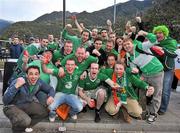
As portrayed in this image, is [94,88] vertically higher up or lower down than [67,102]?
higher up

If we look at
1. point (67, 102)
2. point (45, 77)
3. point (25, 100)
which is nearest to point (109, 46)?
point (45, 77)

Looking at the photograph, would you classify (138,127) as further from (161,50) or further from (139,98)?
(161,50)

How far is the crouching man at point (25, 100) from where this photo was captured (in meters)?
6.14

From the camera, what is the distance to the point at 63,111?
23.1 feet

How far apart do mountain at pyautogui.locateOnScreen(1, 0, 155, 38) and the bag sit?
45.2m

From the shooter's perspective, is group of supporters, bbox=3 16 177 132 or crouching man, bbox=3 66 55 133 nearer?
crouching man, bbox=3 66 55 133

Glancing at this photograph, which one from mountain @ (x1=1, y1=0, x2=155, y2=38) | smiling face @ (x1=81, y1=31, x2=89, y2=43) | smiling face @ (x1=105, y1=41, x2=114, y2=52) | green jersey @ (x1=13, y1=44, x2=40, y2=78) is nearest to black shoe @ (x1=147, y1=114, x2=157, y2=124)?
smiling face @ (x1=105, y1=41, x2=114, y2=52)

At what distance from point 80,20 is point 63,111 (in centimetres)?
5815

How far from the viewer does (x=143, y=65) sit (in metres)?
7.44

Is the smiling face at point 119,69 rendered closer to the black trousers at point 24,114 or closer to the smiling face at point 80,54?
the smiling face at point 80,54

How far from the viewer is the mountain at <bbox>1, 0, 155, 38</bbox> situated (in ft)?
183

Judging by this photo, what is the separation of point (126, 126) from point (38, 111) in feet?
5.55

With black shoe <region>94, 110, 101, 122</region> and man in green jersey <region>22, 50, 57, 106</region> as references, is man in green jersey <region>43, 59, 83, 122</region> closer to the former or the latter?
man in green jersey <region>22, 50, 57, 106</region>

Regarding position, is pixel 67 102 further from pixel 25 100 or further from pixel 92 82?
pixel 25 100
